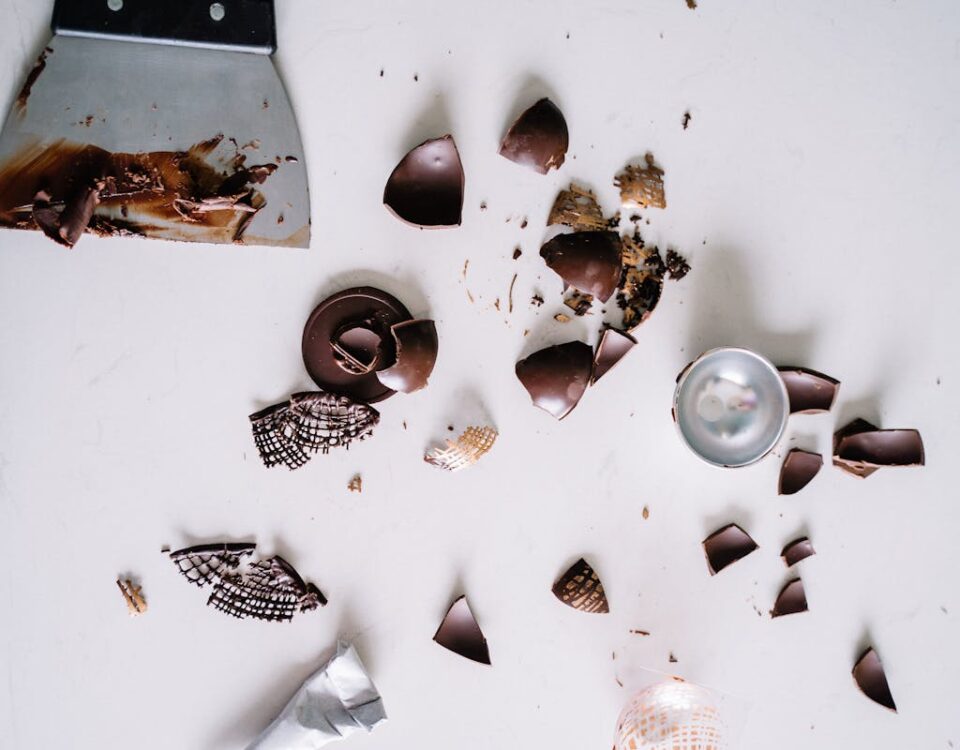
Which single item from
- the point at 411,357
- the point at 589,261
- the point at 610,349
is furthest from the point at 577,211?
the point at 411,357

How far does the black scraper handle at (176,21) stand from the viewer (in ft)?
2.90

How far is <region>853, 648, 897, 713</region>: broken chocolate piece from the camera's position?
103 centimetres

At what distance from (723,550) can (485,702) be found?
0.42 metres

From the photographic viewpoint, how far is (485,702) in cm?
101

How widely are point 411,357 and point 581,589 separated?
42cm

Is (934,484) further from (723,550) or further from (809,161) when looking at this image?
(809,161)

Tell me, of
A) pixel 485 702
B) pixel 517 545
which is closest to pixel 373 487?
pixel 517 545

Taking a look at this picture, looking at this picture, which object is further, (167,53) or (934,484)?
(934,484)

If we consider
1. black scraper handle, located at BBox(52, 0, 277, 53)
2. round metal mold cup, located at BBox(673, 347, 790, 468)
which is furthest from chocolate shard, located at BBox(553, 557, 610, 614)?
black scraper handle, located at BBox(52, 0, 277, 53)

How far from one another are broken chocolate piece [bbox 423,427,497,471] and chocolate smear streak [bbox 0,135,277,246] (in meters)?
0.41

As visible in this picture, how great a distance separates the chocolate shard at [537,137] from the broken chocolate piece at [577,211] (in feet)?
0.18

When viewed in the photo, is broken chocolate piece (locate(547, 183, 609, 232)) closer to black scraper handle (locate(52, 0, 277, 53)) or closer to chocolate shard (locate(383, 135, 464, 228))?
chocolate shard (locate(383, 135, 464, 228))

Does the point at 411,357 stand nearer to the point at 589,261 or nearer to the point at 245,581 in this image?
the point at 589,261

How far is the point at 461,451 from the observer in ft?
3.20
